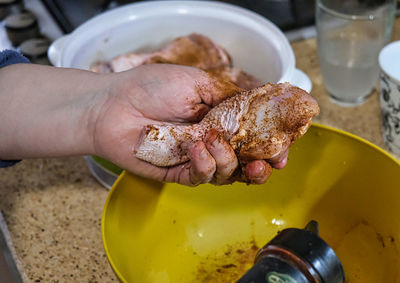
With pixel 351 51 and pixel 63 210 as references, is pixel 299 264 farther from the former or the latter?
pixel 351 51

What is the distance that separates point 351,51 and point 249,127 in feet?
1.69

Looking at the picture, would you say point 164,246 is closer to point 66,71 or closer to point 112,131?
point 112,131

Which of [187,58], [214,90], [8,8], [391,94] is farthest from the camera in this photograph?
[8,8]

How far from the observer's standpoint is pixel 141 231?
695 millimetres

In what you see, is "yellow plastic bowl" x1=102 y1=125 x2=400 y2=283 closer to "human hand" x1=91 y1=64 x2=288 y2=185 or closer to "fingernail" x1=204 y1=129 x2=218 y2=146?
"human hand" x1=91 y1=64 x2=288 y2=185

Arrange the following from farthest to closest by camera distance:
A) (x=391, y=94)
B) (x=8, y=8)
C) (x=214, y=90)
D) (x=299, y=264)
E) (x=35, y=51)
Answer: (x=8, y=8)
(x=35, y=51)
(x=391, y=94)
(x=214, y=90)
(x=299, y=264)

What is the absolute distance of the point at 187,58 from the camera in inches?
38.9

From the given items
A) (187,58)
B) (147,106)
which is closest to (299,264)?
(147,106)

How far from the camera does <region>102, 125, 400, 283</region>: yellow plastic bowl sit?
665 millimetres

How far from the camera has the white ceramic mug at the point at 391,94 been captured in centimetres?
83

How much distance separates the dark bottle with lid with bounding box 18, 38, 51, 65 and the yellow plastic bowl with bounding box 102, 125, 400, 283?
0.64 m

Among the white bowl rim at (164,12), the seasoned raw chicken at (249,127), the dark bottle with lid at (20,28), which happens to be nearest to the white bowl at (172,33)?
the white bowl rim at (164,12)

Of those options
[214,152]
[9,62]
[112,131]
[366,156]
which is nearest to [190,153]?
[214,152]

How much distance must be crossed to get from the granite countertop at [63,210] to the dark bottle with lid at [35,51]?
36cm
